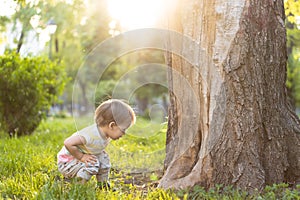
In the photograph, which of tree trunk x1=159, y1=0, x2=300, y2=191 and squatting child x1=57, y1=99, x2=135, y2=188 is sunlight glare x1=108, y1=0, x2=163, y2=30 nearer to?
tree trunk x1=159, y1=0, x2=300, y2=191

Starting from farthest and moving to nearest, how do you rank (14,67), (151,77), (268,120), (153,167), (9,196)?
(151,77), (14,67), (153,167), (268,120), (9,196)

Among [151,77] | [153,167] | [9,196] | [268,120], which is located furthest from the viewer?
[151,77]

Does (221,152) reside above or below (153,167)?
above

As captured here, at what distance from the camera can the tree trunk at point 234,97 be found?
141 inches

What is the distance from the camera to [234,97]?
11.8 ft

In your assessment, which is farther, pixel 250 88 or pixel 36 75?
pixel 36 75

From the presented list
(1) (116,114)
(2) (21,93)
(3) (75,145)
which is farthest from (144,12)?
(3) (75,145)

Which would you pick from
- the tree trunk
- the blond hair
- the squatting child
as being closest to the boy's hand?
the squatting child

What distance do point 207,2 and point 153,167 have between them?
2.19 m

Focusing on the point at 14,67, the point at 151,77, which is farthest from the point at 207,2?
the point at 151,77

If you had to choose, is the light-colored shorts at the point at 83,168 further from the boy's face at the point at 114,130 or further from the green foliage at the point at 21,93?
the green foliage at the point at 21,93

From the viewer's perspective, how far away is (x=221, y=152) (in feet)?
11.8

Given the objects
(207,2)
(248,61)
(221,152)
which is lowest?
(221,152)

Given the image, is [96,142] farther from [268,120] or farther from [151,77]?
[151,77]
